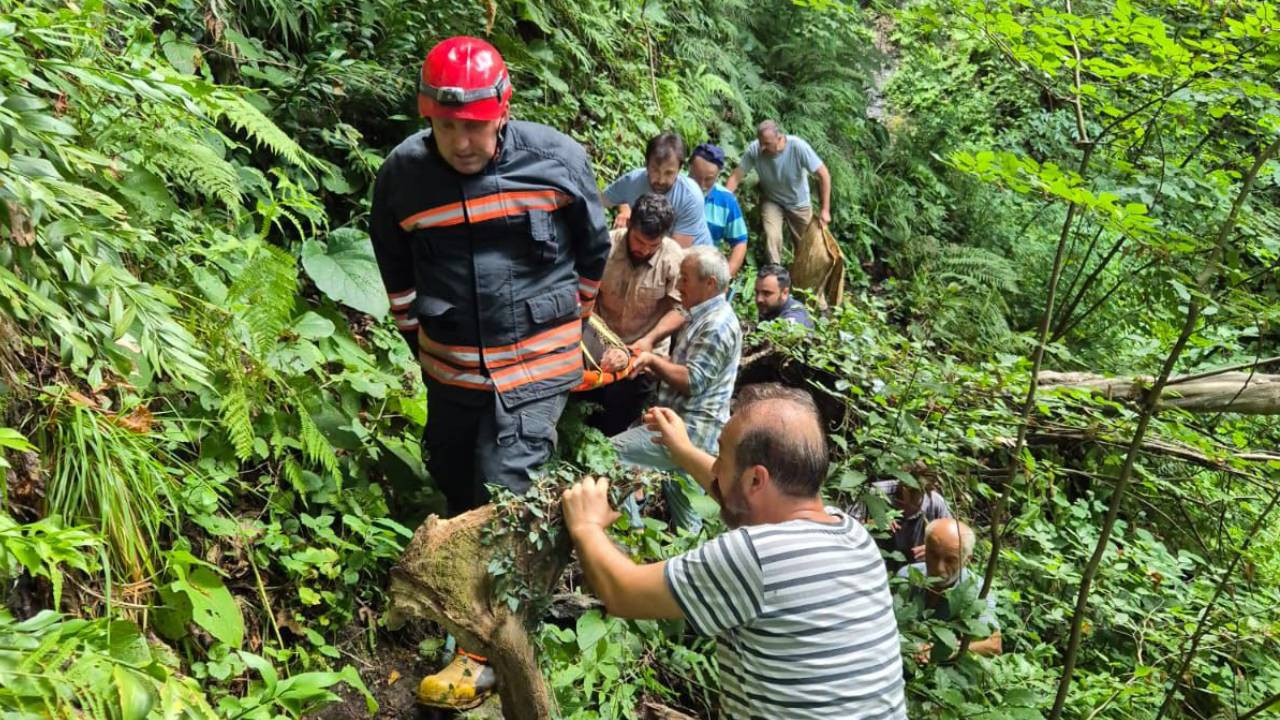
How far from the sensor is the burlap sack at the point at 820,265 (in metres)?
8.89

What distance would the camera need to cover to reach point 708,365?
4453 millimetres

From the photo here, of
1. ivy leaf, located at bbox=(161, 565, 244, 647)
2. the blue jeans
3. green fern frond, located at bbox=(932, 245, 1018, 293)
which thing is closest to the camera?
ivy leaf, located at bbox=(161, 565, 244, 647)

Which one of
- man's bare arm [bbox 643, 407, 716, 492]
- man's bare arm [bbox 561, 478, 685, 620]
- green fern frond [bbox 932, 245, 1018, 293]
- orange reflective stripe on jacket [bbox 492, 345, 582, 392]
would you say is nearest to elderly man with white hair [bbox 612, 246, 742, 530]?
orange reflective stripe on jacket [bbox 492, 345, 582, 392]

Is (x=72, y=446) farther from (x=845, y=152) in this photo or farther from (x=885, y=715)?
(x=845, y=152)

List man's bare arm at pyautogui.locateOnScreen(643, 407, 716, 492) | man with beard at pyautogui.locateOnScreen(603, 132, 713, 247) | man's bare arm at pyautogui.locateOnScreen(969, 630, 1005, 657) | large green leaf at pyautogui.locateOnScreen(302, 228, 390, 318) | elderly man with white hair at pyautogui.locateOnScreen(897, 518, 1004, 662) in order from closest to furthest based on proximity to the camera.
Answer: man's bare arm at pyautogui.locateOnScreen(643, 407, 716, 492)
elderly man with white hair at pyautogui.locateOnScreen(897, 518, 1004, 662)
man's bare arm at pyautogui.locateOnScreen(969, 630, 1005, 657)
large green leaf at pyautogui.locateOnScreen(302, 228, 390, 318)
man with beard at pyautogui.locateOnScreen(603, 132, 713, 247)

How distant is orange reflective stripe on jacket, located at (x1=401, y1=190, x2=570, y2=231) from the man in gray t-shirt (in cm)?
569

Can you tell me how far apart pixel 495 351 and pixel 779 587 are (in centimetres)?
183

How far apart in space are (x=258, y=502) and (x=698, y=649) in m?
1.99

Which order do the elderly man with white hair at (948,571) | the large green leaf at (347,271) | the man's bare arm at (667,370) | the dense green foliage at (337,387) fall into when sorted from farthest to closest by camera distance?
1. the man's bare arm at (667,370)
2. the large green leaf at (347,271)
3. the elderly man with white hair at (948,571)
4. the dense green foliage at (337,387)

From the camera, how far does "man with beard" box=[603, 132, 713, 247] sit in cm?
598

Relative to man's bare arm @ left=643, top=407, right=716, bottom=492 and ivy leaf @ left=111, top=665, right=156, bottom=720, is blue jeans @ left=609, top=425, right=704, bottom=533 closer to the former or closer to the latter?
man's bare arm @ left=643, top=407, right=716, bottom=492


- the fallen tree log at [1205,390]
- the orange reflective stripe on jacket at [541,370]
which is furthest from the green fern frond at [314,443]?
the fallen tree log at [1205,390]

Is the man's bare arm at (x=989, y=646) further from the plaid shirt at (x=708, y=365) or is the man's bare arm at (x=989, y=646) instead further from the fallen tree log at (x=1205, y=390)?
the plaid shirt at (x=708, y=365)

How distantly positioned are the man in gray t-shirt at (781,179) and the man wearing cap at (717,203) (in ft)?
5.15
